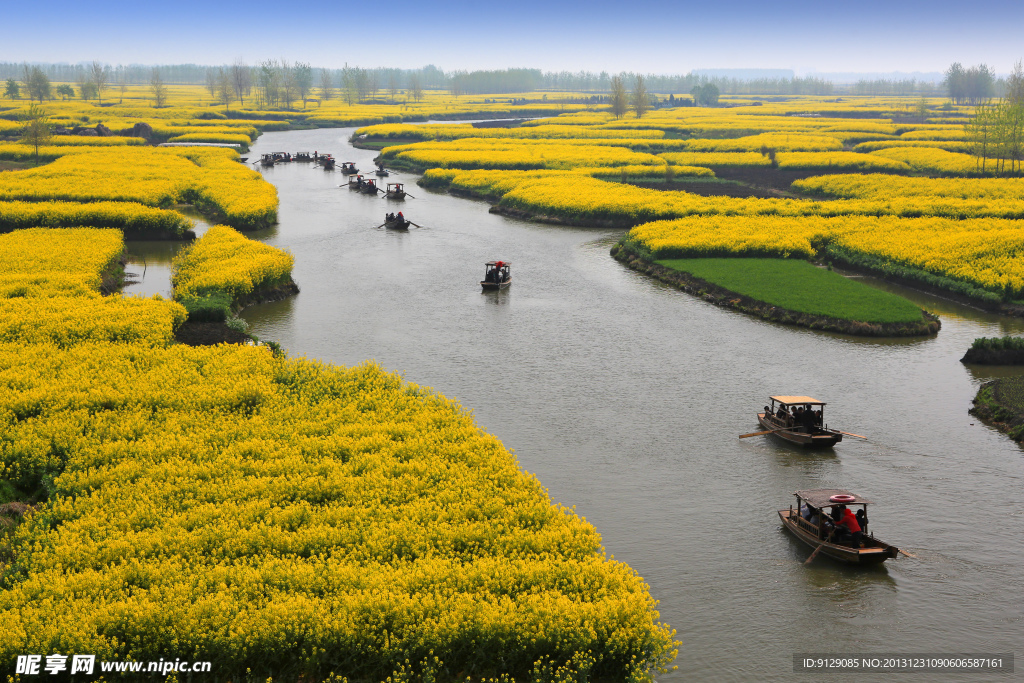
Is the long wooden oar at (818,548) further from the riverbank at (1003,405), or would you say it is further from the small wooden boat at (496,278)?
the small wooden boat at (496,278)

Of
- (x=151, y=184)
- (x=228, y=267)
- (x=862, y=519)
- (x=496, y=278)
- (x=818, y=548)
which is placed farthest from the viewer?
(x=151, y=184)

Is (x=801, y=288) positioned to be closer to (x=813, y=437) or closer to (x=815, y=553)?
(x=813, y=437)

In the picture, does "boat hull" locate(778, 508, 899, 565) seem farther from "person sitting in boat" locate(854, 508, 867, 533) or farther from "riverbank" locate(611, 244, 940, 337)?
"riverbank" locate(611, 244, 940, 337)

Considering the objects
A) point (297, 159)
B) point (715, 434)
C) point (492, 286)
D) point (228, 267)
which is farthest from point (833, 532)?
point (297, 159)

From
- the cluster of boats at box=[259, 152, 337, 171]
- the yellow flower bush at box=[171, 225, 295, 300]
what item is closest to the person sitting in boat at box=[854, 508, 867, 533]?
the yellow flower bush at box=[171, 225, 295, 300]

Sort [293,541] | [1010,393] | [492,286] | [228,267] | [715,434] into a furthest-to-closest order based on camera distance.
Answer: [492,286] < [228,267] < [1010,393] < [715,434] < [293,541]

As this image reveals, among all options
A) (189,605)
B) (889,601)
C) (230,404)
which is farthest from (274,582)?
(889,601)
